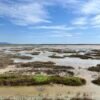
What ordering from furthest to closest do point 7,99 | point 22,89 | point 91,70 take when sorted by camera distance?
point 91,70, point 22,89, point 7,99

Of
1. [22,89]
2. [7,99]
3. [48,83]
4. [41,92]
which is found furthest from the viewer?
[48,83]

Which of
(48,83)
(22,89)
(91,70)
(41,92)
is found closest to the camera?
(41,92)

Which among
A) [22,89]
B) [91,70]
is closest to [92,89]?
[22,89]

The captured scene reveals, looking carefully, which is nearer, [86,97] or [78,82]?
[86,97]

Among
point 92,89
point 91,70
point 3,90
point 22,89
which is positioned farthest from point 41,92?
point 91,70

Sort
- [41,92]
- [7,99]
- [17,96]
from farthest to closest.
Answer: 1. [41,92]
2. [17,96]
3. [7,99]

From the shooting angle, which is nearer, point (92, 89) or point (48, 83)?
point (92, 89)

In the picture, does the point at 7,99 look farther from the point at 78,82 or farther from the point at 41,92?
the point at 78,82

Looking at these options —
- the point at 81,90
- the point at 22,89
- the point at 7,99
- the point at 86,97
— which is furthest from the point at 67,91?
the point at 7,99

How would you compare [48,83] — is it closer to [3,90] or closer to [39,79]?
[39,79]
